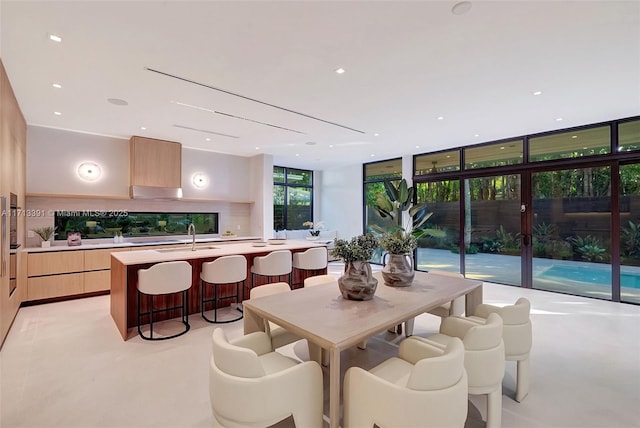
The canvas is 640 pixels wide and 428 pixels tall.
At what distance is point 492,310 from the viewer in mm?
2367

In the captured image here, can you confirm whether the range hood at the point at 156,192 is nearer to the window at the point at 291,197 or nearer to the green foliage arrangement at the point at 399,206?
the window at the point at 291,197

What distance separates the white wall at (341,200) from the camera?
326 inches

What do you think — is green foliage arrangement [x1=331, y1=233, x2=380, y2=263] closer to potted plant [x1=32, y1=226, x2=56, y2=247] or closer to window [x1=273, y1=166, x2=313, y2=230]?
potted plant [x1=32, y1=226, x2=56, y2=247]

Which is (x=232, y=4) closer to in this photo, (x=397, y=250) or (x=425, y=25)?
(x=425, y=25)

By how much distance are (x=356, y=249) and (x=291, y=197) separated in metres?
6.61

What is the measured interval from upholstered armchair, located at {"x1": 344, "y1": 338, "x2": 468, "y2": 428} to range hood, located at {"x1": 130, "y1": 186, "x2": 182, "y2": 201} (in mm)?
5395

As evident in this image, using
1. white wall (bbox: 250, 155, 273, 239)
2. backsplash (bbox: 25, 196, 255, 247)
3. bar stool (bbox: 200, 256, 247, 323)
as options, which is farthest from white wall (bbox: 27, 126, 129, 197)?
bar stool (bbox: 200, 256, 247, 323)

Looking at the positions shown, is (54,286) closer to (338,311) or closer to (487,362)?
(338,311)

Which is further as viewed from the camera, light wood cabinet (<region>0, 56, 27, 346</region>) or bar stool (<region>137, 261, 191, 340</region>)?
bar stool (<region>137, 261, 191, 340</region>)

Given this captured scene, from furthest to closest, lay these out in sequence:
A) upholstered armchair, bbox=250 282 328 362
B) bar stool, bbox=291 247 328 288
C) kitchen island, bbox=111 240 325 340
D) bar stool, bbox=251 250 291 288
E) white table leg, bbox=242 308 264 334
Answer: bar stool, bbox=291 247 328 288 < bar stool, bbox=251 250 291 288 < kitchen island, bbox=111 240 325 340 < upholstered armchair, bbox=250 282 328 362 < white table leg, bbox=242 308 264 334

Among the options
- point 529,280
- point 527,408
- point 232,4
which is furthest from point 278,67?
point 529,280

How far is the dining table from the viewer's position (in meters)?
1.51

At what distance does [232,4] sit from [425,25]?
1.42m

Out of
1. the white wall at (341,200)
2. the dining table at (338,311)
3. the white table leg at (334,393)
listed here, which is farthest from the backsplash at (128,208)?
the white table leg at (334,393)
